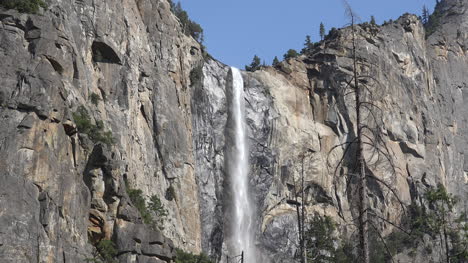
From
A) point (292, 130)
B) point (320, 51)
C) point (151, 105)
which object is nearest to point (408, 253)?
point (292, 130)

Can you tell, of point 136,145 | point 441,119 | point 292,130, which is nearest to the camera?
point 136,145

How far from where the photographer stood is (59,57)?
37.5m

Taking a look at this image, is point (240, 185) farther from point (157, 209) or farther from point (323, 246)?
point (157, 209)

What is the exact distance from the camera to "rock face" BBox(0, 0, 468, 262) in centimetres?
3247

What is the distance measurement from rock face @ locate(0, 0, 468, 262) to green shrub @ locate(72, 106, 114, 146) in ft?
0.50

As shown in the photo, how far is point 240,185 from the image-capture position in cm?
6172

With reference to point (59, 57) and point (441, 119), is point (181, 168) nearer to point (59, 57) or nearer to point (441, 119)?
point (59, 57)

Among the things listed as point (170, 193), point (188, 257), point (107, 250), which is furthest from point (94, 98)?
point (107, 250)

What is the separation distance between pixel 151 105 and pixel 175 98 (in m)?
3.73

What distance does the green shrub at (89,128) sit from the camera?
39056mm

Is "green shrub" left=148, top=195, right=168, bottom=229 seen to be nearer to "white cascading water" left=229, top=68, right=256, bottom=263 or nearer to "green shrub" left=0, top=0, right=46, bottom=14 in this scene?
"white cascading water" left=229, top=68, right=256, bottom=263

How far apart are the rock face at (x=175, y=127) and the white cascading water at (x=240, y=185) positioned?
863 mm

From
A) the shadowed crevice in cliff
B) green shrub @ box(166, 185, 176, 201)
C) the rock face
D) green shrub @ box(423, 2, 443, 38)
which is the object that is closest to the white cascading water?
the rock face

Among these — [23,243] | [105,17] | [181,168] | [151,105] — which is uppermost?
[105,17]
